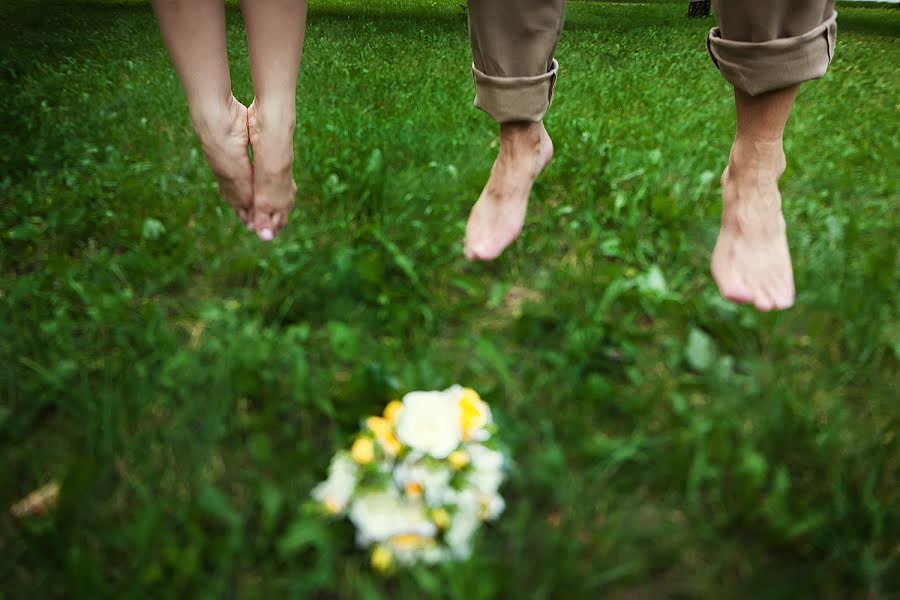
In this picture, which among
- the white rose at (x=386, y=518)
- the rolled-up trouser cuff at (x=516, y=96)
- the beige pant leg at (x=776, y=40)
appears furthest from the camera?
the rolled-up trouser cuff at (x=516, y=96)

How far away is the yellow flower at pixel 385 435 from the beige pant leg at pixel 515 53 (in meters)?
1.21

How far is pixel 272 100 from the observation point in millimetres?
1777

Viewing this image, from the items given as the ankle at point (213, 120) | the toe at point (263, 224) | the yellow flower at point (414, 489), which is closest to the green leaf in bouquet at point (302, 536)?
the yellow flower at point (414, 489)

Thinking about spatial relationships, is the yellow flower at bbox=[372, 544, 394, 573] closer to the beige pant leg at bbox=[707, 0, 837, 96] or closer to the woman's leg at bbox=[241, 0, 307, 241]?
the woman's leg at bbox=[241, 0, 307, 241]

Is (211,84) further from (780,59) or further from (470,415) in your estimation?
(780,59)

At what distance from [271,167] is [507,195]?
65 cm

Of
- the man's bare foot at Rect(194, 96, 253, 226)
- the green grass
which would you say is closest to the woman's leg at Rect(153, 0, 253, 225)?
the man's bare foot at Rect(194, 96, 253, 226)

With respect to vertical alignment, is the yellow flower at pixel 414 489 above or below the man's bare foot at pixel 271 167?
above

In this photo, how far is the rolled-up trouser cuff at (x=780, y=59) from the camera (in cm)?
158

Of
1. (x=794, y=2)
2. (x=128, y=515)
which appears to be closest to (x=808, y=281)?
(x=794, y=2)

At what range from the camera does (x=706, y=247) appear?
70.4 inches

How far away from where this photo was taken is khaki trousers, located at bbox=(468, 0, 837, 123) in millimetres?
1579

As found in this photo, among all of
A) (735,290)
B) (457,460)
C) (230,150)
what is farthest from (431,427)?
(230,150)

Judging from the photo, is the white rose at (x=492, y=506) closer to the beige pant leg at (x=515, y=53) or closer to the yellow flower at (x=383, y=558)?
the yellow flower at (x=383, y=558)
